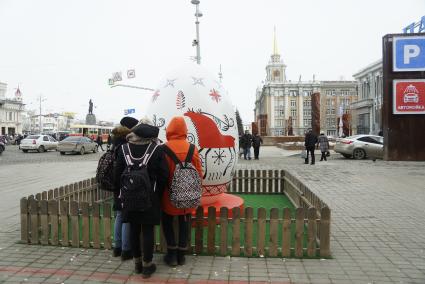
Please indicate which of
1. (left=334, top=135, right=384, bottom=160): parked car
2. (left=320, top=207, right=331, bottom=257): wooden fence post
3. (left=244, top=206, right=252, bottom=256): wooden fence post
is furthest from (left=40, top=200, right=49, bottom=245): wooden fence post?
(left=334, top=135, right=384, bottom=160): parked car

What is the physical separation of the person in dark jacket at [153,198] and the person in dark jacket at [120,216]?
0.39m

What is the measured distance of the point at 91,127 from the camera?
54344 mm

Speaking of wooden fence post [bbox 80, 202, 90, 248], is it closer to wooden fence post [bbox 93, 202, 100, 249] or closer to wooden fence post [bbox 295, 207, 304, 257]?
wooden fence post [bbox 93, 202, 100, 249]

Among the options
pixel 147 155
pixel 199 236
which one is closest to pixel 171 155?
pixel 147 155

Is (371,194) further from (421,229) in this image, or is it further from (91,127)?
(91,127)

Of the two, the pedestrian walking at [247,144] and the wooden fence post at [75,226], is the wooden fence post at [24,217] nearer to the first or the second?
the wooden fence post at [75,226]

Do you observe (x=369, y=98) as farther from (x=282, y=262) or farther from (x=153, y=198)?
(x=153, y=198)

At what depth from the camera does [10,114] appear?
3760 inches

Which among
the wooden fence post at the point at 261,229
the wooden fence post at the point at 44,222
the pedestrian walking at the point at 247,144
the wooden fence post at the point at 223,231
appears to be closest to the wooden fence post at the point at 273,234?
the wooden fence post at the point at 261,229

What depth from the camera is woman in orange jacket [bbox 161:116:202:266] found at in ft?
16.3

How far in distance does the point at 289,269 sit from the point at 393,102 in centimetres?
1433

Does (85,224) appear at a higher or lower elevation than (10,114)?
lower

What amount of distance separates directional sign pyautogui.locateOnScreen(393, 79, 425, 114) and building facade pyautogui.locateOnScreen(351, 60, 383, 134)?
53.9m

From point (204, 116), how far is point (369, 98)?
75.4 metres
